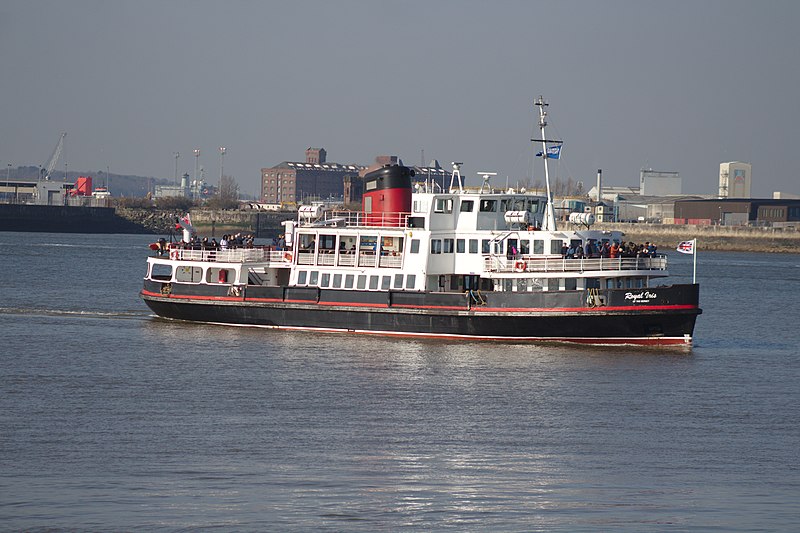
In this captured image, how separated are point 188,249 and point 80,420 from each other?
2467cm

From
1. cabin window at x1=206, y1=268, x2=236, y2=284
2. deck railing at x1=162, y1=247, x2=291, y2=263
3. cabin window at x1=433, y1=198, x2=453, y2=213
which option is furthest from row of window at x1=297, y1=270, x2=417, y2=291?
cabin window at x1=206, y1=268, x2=236, y2=284

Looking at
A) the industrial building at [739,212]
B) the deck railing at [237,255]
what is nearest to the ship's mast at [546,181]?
the deck railing at [237,255]

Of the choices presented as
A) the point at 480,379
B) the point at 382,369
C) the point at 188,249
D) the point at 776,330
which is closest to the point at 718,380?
the point at 480,379

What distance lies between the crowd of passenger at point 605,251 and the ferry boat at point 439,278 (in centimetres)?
15

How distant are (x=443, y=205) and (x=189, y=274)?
12.8 meters

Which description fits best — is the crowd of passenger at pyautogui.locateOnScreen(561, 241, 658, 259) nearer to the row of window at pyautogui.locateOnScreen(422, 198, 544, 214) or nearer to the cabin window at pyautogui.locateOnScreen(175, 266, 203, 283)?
the row of window at pyautogui.locateOnScreen(422, 198, 544, 214)

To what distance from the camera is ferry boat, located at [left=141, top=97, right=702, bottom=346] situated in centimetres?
4334

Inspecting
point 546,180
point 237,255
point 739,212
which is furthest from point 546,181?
point 739,212

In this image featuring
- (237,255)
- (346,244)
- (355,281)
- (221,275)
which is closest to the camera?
(355,281)

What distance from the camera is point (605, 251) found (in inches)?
1747

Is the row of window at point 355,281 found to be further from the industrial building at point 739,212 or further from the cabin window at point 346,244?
the industrial building at point 739,212

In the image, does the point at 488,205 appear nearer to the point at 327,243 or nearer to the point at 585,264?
the point at 585,264

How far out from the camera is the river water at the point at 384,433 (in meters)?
20.5

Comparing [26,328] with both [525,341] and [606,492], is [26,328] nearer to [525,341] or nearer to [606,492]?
[525,341]
